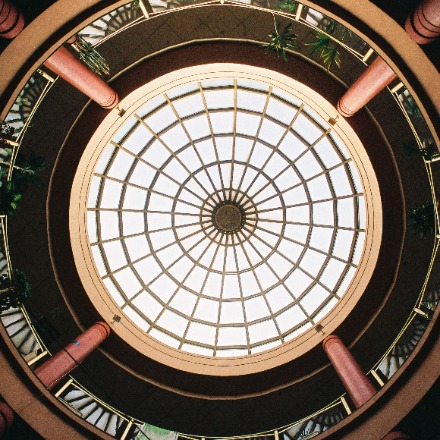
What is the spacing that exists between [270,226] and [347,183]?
415 centimetres

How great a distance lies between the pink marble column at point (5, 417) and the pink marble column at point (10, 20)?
8.64m

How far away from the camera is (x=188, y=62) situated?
43.2 ft

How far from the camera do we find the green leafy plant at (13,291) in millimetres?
9500

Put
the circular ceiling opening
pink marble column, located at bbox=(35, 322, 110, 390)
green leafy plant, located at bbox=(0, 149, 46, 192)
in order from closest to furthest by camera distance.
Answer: green leafy plant, located at bbox=(0, 149, 46, 192) → pink marble column, located at bbox=(35, 322, 110, 390) → the circular ceiling opening

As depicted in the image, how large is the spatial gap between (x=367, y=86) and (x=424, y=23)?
3.84 meters

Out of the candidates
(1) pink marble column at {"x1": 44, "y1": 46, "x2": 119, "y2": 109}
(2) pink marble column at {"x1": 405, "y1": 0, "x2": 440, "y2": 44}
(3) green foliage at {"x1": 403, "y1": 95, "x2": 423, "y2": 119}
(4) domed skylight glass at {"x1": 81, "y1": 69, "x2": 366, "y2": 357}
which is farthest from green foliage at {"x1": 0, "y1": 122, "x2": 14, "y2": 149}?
(3) green foliage at {"x1": 403, "y1": 95, "x2": 423, "y2": 119}

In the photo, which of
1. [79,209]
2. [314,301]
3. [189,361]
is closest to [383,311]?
[314,301]

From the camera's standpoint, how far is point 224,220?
18.1 metres

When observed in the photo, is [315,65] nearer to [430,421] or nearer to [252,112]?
[252,112]

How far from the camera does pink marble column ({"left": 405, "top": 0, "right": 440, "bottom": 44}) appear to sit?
712 centimetres

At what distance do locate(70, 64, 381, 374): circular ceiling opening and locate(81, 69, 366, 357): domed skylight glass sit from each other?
0.17 feet

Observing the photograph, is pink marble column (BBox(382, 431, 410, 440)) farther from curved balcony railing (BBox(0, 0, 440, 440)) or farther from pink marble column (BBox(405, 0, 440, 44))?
pink marble column (BBox(405, 0, 440, 44))

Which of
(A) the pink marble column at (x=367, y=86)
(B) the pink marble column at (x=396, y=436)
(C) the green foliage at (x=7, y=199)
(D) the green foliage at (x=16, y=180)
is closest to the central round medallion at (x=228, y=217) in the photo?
(A) the pink marble column at (x=367, y=86)

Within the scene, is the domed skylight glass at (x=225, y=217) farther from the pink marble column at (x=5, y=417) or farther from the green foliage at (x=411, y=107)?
the pink marble column at (x=5, y=417)
